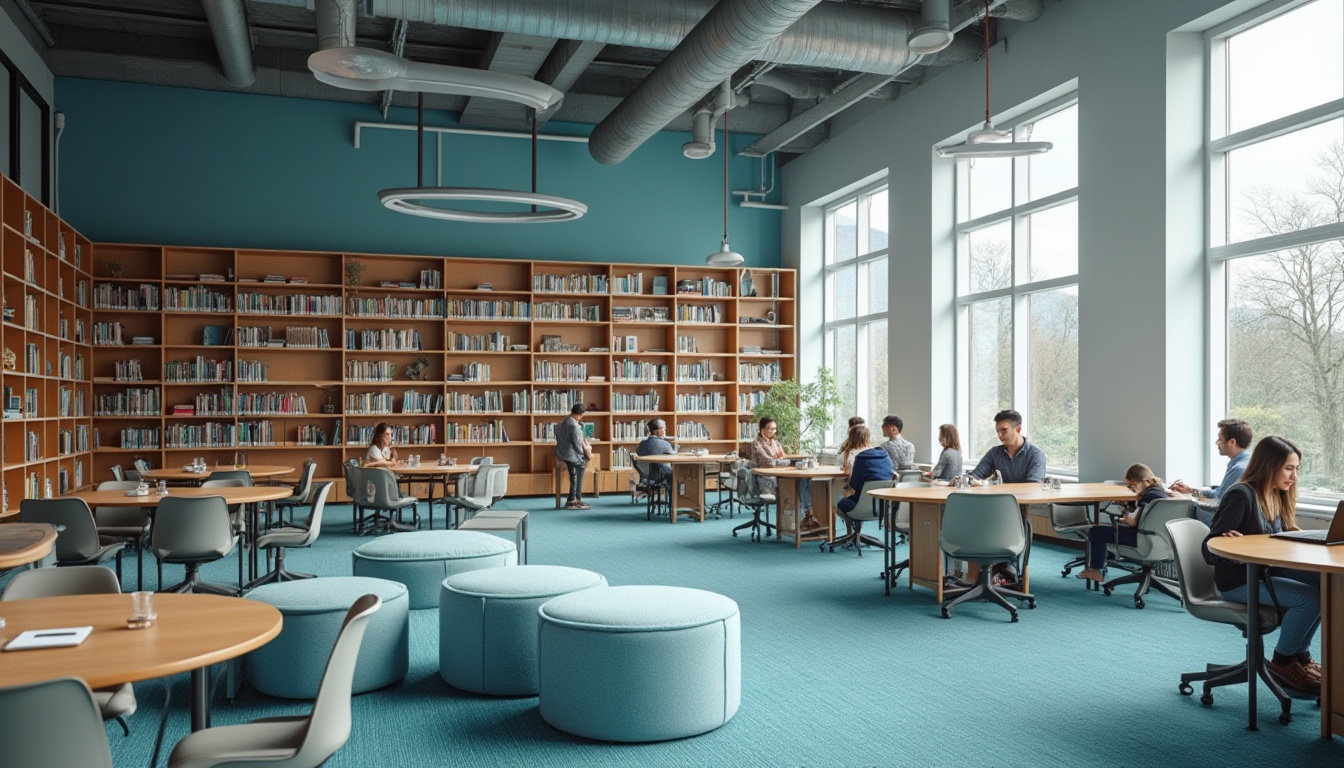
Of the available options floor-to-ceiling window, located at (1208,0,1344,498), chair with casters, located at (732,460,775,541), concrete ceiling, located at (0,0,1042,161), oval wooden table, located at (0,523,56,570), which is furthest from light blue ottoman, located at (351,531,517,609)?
floor-to-ceiling window, located at (1208,0,1344,498)

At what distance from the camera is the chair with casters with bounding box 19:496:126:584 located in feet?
18.2

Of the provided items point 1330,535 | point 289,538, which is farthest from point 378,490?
point 1330,535

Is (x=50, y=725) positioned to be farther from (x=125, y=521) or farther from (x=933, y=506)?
(x=933, y=506)

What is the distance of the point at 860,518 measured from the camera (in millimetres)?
8000

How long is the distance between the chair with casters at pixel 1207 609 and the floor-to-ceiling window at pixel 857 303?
811cm

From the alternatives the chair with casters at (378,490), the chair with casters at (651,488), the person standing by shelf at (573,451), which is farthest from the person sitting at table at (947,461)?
the chair with casters at (378,490)

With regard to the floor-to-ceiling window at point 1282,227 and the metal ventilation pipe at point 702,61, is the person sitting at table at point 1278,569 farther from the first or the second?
the metal ventilation pipe at point 702,61

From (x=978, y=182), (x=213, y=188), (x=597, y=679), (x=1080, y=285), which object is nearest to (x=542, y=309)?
(x=213, y=188)

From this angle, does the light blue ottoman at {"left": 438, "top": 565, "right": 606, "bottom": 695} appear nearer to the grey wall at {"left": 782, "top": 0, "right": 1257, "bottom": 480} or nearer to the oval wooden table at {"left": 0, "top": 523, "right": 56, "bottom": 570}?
the oval wooden table at {"left": 0, "top": 523, "right": 56, "bottom": 570}

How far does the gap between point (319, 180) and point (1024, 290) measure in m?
8.73

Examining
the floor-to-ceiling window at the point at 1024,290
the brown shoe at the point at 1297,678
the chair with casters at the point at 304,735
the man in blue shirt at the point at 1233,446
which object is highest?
the floor-to-ceiling window at the point at 1024,290

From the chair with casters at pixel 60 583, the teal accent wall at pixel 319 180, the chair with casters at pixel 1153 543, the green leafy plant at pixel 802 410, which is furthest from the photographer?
the green leafy plant at pixel 802 410

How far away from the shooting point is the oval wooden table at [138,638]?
232 centimetres

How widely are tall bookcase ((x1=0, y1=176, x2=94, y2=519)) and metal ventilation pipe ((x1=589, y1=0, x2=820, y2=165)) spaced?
18.5 ft
